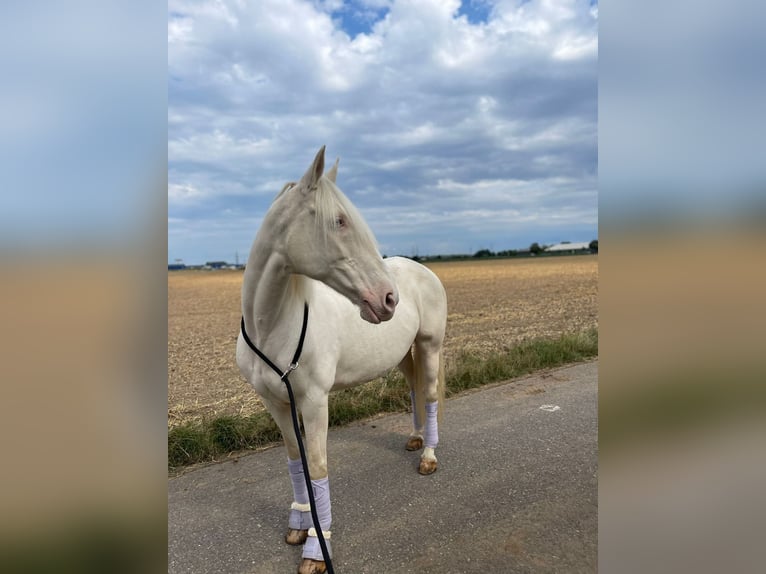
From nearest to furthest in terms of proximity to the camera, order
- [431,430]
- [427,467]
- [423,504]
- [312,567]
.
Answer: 1. [312,567]
2. [423,504]
3. [427,467]
4. [431,430]

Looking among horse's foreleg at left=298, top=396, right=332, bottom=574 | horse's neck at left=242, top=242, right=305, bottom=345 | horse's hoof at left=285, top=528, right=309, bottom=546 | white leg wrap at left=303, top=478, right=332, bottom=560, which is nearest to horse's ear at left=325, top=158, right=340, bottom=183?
horse's neck at left=242, top=242, right=305, bottom=345

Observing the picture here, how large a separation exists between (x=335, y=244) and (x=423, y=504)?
2.19m

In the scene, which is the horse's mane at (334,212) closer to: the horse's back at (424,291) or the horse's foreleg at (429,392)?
the horse's back at (424,291)

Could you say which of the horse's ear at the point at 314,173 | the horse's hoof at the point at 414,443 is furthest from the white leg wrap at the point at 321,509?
the horse's ear at the point at 314,173

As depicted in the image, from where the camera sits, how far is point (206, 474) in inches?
149

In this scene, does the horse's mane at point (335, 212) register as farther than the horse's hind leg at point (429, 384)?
No

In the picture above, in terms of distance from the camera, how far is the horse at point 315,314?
2.23m

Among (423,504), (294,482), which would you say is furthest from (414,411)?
(294,482)

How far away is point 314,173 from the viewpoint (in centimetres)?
218

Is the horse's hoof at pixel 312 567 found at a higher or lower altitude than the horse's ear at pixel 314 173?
lower

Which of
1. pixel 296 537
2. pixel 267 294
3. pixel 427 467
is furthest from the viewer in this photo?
pixel 427 467

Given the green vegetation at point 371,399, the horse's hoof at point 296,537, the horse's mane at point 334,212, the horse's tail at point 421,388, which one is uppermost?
the horse's mane at point 334,212

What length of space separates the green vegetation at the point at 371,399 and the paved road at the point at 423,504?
0.75 feet

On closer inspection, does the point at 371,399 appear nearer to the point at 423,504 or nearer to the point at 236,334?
the point at 423,504
